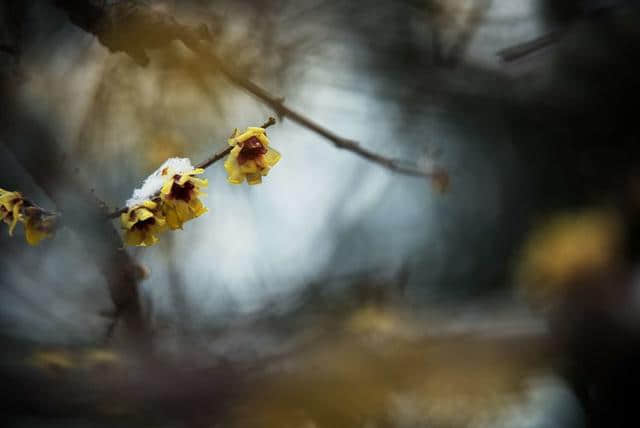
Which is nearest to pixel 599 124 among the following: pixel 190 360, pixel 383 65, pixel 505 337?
pixel 383 65

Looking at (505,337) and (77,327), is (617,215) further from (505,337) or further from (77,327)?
(77,327)

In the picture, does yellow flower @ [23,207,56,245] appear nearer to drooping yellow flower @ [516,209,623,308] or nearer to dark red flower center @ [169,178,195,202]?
dark red flower center @ [169,178,195,202]

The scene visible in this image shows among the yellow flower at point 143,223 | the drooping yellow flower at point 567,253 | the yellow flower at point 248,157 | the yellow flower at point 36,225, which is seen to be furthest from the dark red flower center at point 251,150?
the drooping yellow flower at point 567,253

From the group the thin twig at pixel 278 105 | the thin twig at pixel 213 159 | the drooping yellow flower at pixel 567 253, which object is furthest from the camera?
the drooping yellow flower at pixel 567 253

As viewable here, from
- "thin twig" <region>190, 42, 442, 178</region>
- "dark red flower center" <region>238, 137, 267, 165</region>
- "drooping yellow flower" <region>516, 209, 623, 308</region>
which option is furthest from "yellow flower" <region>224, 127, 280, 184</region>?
"drooping yellow flower" <region>516, 209, 623, 308</region>

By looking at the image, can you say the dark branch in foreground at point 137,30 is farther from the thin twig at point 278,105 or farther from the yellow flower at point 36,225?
the yellow flower at point 36,225
